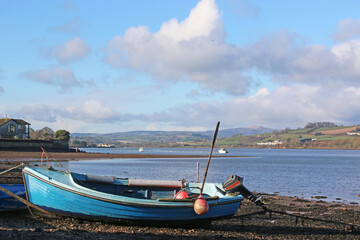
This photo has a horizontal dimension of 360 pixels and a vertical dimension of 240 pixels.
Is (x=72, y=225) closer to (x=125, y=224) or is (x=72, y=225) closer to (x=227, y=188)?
(x=125, y=224)

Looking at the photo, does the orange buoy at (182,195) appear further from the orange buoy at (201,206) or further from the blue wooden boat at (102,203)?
the orange buoy at (201,206)

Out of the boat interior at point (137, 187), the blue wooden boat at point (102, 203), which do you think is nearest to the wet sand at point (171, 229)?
the blue wooden boat at point (102, 203)

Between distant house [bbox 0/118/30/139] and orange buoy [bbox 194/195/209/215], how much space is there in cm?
8207

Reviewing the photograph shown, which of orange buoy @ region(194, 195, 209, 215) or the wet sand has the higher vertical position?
orange buoy @ region(194, 195, 209, 215)

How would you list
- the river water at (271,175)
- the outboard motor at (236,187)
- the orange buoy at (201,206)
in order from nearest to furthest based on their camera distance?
the orange buoy at (201,206), the outboard motor at (236,187), the river water at (271,175)

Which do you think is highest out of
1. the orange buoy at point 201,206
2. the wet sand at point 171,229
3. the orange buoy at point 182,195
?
the orange buoy at point 182,195

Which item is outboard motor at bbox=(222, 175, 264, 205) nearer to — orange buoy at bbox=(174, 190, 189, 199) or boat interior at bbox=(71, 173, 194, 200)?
orange buoy at bbox=(174, 190, 189, 199)

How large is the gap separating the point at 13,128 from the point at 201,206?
279 ft

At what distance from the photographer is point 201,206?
43.6 ft

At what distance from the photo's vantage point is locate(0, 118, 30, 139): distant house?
86.8 meters

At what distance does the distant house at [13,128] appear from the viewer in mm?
86812

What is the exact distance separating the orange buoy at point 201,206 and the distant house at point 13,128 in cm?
8207

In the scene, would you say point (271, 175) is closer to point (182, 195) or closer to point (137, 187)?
point (137, 187)

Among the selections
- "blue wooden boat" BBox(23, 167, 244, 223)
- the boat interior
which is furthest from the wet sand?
the boat interior
